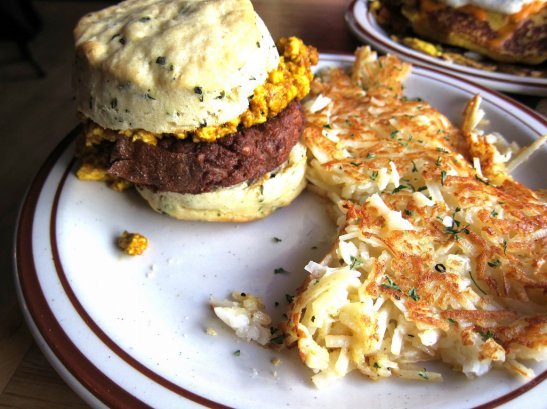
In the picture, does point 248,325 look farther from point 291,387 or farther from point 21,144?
point 21,144

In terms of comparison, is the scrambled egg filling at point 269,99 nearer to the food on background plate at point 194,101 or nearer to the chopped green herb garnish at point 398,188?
the food on background plate at point 194,101

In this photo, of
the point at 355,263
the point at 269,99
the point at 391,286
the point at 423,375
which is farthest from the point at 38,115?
the point at 423,375

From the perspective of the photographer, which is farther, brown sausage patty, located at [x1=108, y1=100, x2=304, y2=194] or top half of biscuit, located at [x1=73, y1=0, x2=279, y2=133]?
brown sausage patty, located at [x1=108, y1=100, x2=304, y2=194]

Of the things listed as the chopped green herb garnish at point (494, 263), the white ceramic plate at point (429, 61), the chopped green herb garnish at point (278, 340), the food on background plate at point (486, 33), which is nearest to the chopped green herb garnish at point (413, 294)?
the chopped green herb garnish at point (494, 263)

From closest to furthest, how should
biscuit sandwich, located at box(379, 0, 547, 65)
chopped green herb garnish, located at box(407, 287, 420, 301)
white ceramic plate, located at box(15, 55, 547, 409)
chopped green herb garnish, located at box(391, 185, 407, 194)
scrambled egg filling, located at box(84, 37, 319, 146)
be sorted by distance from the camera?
white ceramic plate, located at box(15, 55, 547, 409) < chopped green herb garnish, located at box(407, 287, 420, 301) < scrambled egg filling, located at box(84, 37, 319, 146) < chopped green herb garnish, located at box(391, 185, 407, 194) < biscuit sandwich, located at box(379, 0, 547, 65)

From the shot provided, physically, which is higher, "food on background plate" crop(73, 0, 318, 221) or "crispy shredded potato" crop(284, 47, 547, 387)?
"food on background plate" crop(73, 0, 318, 221)

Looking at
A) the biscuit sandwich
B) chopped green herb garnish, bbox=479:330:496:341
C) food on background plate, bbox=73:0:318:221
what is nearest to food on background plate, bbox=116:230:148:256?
food on background plate, bbox=73:0:318:221

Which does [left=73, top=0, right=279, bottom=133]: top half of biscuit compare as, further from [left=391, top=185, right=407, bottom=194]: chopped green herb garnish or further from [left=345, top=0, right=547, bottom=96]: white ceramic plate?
[left=345, top=0, right=547, bottom=96]: white ceramic plate

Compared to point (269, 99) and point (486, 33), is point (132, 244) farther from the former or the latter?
point (486, 33)
